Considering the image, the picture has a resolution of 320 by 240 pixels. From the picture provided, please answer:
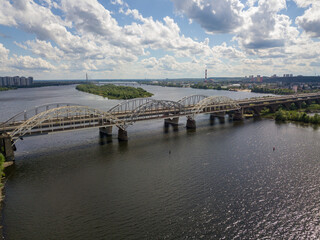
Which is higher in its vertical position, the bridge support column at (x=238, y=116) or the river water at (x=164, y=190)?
the bridge support column at (x=238, y=116)

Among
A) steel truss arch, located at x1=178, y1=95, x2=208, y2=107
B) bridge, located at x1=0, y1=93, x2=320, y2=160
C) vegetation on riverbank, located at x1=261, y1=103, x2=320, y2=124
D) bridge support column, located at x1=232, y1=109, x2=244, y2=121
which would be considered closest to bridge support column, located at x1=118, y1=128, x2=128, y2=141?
bridge, located at x1=0, y1=93, x2=320, y2=160

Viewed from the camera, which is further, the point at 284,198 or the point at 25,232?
the point at 284,198

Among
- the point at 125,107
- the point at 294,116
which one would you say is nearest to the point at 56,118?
the point at 125,107

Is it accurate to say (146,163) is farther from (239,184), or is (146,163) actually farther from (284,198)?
(284,198)

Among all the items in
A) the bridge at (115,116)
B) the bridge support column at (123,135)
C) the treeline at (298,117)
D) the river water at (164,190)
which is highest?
the bridge at (115,116)

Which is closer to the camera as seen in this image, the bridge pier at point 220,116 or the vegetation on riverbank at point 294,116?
the vegetation on riverbank at point 294,116

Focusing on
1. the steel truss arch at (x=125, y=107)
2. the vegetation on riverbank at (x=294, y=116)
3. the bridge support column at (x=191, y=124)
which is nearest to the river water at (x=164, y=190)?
the steel truss arch at (x=125, y=107)

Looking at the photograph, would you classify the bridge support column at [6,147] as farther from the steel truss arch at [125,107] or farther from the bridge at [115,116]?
the steel truss arch at [125,107]

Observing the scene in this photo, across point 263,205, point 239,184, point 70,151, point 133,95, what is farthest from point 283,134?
point 133,95
